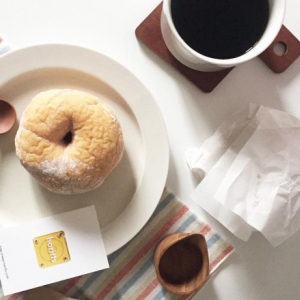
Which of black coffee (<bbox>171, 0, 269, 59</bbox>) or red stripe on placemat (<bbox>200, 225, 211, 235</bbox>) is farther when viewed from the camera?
red stripe on placemat (<bbox>200, 225, 211, 235</bbox>)

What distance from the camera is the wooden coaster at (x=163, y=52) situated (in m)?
0.82

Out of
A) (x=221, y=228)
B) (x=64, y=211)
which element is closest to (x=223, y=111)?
(x=221, y=228)

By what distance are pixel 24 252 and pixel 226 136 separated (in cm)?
39

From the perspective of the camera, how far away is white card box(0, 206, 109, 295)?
2.53ft

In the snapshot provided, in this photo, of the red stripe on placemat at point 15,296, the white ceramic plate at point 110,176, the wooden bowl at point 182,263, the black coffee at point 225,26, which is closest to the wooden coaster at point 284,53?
the black coffee at point 225,26

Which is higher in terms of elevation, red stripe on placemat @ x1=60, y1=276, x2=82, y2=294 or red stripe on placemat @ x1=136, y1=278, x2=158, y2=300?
red stripe on placemat @ x1=136, y1=278, x2=158, y2=300

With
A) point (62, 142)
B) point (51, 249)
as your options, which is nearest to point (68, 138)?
point (62, 142)

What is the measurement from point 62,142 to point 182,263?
29 cm

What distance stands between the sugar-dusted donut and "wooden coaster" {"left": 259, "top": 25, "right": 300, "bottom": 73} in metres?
0.31

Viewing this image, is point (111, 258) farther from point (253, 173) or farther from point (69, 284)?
point (253, 173)

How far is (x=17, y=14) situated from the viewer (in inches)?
32.2

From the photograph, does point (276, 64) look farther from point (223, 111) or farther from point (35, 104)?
point (35, 104)

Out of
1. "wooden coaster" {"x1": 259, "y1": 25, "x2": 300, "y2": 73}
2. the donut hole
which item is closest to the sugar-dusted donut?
the donut hole

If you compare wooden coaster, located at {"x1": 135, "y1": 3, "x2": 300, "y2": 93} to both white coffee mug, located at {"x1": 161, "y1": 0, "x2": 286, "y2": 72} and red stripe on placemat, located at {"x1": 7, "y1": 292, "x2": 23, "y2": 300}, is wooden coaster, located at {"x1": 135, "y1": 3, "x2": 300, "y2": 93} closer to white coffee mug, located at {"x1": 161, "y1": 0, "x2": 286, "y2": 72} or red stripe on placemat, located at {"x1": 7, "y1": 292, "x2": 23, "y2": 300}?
white coffee mug, located at {"x1": 161, "y1": 0, "x2": 286, "y2": 72}
